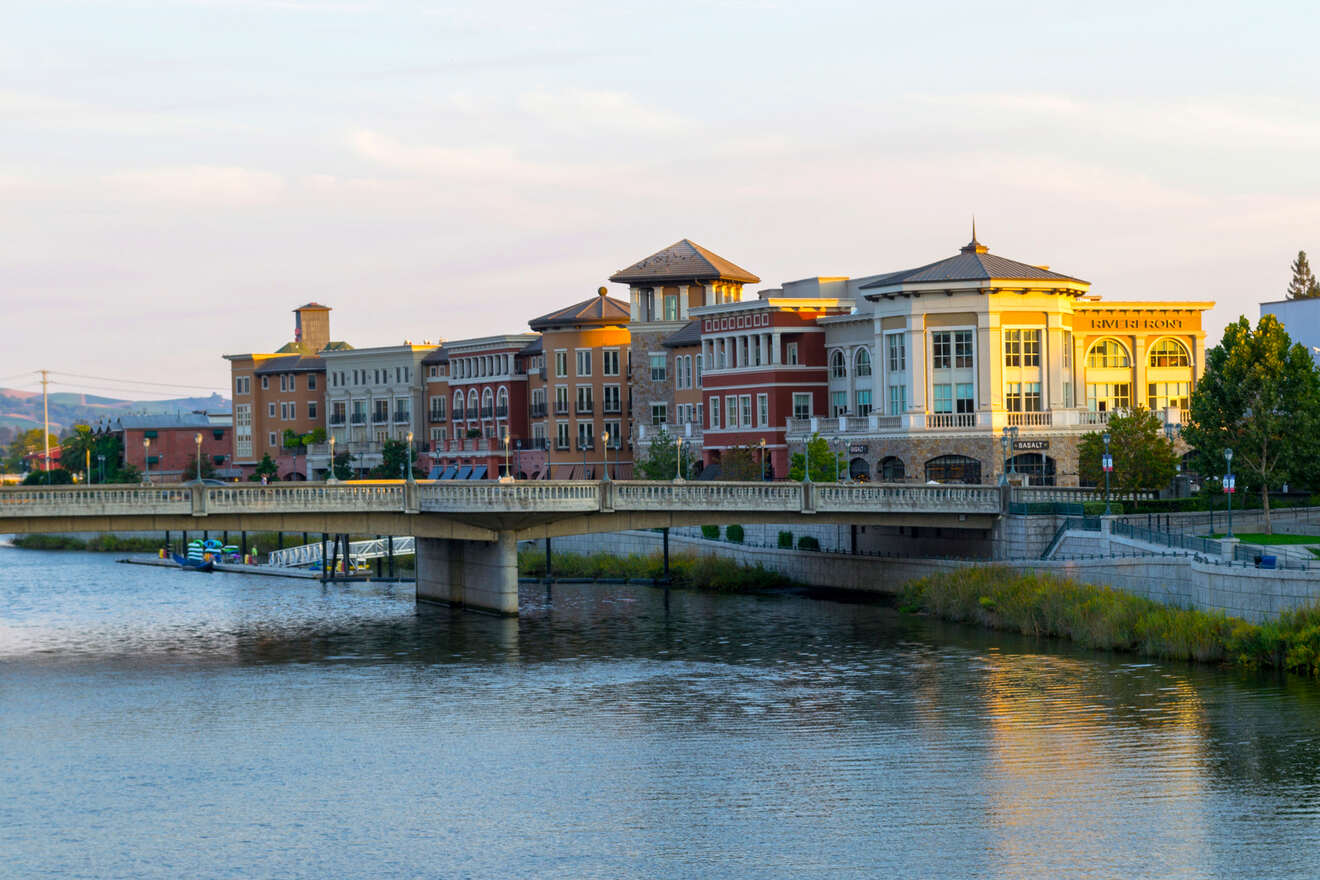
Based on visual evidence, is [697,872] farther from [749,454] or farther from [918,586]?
[749,454]

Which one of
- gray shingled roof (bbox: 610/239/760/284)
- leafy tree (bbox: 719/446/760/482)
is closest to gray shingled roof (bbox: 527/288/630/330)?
gray shingled roof (bbox: 610/239/760/284)

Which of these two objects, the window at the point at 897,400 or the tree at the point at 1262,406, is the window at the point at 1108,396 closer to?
the window at the point at 897,400

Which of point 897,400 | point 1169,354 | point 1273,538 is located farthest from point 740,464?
point 1273,538

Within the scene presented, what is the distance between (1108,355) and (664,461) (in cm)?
2819

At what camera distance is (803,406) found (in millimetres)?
111500

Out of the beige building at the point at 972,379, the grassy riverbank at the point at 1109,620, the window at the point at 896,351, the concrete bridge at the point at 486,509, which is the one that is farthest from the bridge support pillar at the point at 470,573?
the window at the point at 896,351

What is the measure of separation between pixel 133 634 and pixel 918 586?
34.6 m

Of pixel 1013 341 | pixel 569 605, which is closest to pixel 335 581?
pixel 569 605

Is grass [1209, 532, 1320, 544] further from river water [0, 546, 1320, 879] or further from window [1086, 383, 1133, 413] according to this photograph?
window [1086, 383, 1133, 413]

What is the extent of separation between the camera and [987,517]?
84062 millimetres

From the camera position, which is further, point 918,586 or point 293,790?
point 918,586

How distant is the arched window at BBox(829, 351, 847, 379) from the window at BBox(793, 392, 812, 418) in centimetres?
207

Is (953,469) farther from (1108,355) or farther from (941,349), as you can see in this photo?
(1108,355)

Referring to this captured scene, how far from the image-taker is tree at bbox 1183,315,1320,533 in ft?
249
